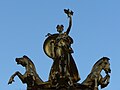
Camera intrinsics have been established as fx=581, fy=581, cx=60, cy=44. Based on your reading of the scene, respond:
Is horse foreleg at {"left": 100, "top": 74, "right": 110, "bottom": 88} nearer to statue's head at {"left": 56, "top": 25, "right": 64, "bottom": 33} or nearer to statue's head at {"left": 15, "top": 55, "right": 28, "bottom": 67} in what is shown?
statue's head at {"left": 56, "top": 25, "right": 64, "bottom": 33}

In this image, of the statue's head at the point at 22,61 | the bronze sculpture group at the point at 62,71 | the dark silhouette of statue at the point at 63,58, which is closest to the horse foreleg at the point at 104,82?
the bronze sculpture group at the point at 62,71

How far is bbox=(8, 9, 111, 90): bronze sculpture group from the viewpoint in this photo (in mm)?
33906

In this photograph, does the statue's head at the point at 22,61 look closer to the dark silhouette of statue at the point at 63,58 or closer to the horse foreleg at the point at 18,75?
the horse foreleg at the point at 18,75

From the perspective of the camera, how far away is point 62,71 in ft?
112

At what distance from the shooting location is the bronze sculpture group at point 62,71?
111ft

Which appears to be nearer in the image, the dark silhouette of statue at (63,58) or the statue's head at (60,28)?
the dark silhouette of statue at (63,58)

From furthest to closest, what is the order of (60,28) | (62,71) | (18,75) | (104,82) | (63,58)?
(60,28), (104,82), (18,75), (63,58), (62,71)

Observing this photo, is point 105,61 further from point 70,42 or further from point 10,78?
point 10,78

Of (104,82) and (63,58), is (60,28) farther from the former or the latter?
(104,82)

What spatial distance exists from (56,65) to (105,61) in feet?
10.2

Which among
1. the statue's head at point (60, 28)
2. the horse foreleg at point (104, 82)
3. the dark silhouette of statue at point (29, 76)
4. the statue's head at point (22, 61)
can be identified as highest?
the statue's head at point (60, 28)

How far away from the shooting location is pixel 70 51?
34.6m

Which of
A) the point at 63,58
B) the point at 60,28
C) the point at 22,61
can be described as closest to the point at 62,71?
the point at 63,58

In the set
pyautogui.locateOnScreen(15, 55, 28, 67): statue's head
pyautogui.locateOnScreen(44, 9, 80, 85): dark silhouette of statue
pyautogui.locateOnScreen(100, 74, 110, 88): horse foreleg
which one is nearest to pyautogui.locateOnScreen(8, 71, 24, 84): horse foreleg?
pyautogui.locateOnScreen(15, 55, 28, 67): statue's head
